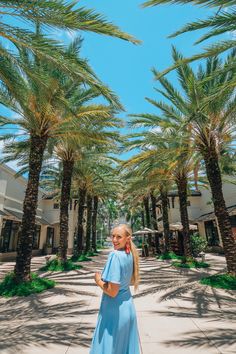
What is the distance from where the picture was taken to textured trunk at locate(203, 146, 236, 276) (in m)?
9.65

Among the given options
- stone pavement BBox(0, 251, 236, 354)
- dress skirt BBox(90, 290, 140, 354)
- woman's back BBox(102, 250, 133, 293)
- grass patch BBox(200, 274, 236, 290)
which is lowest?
stone pavement BBox(0, 251, 236, 354)

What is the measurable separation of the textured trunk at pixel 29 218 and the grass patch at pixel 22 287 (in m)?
0.23

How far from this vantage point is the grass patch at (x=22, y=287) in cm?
837

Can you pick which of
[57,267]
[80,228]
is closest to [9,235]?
[80,228]

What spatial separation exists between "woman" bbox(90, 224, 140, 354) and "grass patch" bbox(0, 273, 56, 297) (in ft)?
23.0

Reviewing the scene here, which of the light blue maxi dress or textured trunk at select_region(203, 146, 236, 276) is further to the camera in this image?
textured trunk at select_region(203, 146, 236, 276)

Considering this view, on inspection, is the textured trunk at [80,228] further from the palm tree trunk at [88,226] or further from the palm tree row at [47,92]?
the palm tree row at [47,92]

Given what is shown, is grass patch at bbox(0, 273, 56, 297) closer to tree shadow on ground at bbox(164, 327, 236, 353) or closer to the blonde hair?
tree shadow on ground at bbox(164, 327, 236, 353)

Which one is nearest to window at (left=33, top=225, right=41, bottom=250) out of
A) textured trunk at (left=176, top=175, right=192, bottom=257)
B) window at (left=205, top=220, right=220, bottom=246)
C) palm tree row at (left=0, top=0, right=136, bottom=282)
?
palm tree row at (left=0, top=0, right=136, bottom=282)

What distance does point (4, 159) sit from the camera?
18.0 metres

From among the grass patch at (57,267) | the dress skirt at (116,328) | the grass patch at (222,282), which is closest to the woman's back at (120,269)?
the dress skirt at (116,328)

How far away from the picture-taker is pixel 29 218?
9680 mm

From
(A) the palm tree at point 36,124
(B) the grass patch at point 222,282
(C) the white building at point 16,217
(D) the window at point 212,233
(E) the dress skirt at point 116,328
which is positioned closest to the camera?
(E) the dress skirt at point 116,328

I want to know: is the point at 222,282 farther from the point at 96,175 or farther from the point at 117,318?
the point at 96,175
